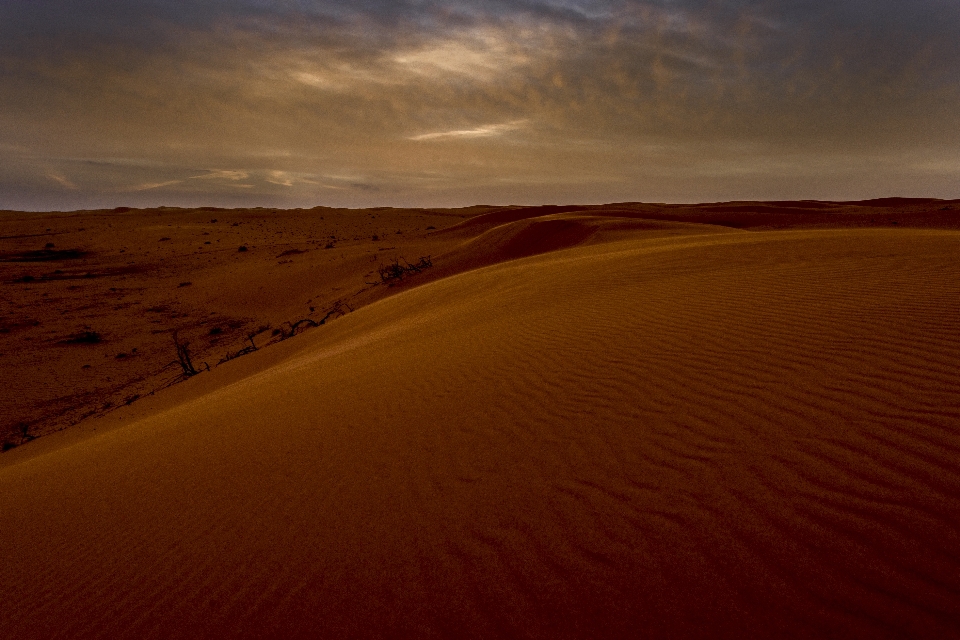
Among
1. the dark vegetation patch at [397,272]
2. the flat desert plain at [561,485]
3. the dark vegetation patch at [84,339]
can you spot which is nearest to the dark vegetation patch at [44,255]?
the dark vegetation patch at [84,339]

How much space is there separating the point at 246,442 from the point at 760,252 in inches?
311

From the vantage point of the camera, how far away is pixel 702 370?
3.75m

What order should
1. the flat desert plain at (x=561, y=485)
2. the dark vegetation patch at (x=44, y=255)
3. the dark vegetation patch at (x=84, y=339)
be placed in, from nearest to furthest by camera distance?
the flat desert plain at (x=561, y=485)
the dark vegetation patch at (x=84, y=339)
the dark vegetation patch at (x=44, y=255)

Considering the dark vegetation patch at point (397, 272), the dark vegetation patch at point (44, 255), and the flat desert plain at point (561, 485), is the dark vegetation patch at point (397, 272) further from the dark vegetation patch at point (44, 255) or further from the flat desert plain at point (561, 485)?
the dark vegetation patch at point (44, 255)

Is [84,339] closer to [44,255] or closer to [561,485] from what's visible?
[561,485]

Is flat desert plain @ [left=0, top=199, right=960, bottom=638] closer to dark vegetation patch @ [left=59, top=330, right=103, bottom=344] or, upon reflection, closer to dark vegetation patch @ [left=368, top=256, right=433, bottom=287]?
dark vegetation patch @ [left=59, top=330, right=103, bottom=344]

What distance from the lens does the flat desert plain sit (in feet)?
6.31

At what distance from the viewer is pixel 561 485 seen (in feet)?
8.62

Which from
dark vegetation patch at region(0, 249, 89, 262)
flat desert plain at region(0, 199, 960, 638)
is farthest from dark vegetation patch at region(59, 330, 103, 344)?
dark vegetation patch at region(0, 249, 89, 262)

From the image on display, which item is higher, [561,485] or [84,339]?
[561,485]

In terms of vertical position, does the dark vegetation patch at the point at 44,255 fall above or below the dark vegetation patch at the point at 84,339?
above

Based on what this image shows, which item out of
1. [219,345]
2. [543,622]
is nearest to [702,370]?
[543,622]

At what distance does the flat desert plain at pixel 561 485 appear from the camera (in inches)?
75.7

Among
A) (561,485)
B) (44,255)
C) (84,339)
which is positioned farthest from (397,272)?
(44,255)
